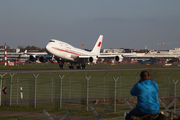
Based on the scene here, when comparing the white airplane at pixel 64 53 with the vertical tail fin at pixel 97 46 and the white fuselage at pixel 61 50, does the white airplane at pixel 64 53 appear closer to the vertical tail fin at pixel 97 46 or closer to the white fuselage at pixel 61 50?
the white fuselage at pixel 61 50

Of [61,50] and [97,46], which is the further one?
[97,46]

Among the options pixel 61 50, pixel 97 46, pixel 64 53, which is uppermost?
pixel 97 46

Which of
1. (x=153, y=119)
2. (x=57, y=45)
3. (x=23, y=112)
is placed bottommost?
(x=23, y=112)

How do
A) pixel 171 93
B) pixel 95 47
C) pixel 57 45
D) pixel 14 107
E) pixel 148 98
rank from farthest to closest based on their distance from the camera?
pixel 95 47
pixel 57 45
pixel 171 93
pixel 14 107
pixel 148 98

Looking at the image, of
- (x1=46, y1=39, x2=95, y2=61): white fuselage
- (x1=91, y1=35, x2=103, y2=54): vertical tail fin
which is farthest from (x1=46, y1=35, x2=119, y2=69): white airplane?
(x1=91, y1=35, x2=103, y2=54): vertical tail fin

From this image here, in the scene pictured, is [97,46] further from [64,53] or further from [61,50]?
[61,50]

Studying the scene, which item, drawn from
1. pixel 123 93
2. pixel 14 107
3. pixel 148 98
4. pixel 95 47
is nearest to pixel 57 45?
pixel 95 47

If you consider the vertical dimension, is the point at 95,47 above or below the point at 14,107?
above

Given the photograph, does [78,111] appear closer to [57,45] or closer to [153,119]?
[153,119]

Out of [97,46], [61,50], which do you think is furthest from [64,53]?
[97,46]

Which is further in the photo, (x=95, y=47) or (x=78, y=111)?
(x=95, y=47)

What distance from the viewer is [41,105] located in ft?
52.9

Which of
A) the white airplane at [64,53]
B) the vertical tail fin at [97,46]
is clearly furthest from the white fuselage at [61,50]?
the vertical tail fin at [97,46]

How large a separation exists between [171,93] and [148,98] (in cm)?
1296
